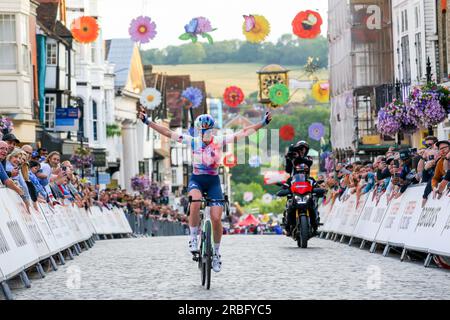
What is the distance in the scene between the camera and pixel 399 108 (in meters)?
34.1

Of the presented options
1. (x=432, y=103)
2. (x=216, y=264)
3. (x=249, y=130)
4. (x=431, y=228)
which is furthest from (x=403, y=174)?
(x=432, y=103)

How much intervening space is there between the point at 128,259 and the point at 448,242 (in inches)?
256

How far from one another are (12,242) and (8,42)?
3179 centimetres

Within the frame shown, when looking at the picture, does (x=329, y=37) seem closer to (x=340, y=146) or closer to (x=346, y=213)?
(x=340, y=146)

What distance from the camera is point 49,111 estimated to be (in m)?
60.6

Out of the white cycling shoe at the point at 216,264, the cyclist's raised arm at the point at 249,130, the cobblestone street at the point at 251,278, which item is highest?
the cyclist's raised arm at the point at 249,130

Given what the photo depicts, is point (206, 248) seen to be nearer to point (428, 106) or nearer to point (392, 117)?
point (428, 106)

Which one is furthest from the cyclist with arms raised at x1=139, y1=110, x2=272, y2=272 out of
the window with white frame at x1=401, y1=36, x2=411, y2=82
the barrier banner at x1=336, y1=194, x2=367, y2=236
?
the window with white frame at x1=401, y1=36, x2=411, y2=82

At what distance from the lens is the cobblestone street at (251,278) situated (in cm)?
1384

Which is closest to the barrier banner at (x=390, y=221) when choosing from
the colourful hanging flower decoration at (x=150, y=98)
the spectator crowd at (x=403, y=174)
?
the spectator crowd at (x=403, y=174)

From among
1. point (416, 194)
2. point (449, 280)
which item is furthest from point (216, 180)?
point (416, 194)

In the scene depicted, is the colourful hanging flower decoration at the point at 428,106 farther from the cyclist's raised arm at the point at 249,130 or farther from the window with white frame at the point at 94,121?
the window with white frame at the point at 94,121

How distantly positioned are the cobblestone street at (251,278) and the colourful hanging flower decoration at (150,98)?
46870 millimetres

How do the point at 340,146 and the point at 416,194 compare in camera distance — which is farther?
the point at 340,146
